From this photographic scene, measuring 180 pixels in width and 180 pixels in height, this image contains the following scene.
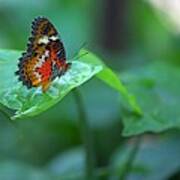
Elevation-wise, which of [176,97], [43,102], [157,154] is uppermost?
[43,102]

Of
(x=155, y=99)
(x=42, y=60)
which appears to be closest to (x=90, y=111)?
(x=155, y=99)

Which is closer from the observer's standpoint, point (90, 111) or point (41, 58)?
point (41, 58)

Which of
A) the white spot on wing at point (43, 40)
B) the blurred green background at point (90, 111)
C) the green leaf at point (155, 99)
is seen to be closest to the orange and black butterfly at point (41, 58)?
the white spot on wing at point (43, 40)

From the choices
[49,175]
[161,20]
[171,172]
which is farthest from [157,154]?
[161,20]

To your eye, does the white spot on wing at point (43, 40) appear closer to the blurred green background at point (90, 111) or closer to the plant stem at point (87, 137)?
the plant stem at point (87, 137)

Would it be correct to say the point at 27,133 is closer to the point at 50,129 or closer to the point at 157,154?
the point at 50,129

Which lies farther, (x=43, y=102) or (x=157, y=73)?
(x=157, y=73)

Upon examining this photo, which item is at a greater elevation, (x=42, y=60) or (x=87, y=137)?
(x=42, y=60)

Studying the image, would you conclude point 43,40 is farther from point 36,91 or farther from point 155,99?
point 155,99
